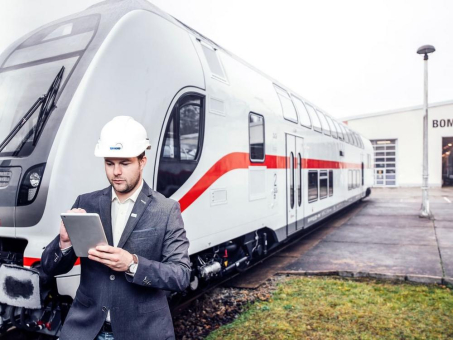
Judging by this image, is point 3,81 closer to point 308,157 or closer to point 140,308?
point 140,308

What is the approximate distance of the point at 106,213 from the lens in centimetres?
204

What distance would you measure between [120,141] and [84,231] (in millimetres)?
457

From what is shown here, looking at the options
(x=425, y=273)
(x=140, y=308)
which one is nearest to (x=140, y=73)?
(x=140, y=308)

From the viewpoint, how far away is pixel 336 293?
17.6ft

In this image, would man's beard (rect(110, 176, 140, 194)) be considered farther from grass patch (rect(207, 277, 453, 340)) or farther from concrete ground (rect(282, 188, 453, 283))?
concrete ground (rect(282, 188, 453, 283))

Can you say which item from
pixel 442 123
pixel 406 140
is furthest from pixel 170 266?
pixel 442 123

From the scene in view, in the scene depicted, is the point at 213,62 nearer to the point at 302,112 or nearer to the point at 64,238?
the point at 64,238

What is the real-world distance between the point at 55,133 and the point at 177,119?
51.1 inches

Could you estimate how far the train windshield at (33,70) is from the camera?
11.9ft

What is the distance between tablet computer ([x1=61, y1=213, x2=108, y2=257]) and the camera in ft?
5.79

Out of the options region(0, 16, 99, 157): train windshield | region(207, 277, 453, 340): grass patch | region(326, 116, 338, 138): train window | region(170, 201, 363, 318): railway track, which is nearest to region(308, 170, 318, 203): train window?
region(170, 201, 363, 318): railway track

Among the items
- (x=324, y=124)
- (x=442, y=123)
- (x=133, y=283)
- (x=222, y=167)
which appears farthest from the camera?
(x=442, y=123)

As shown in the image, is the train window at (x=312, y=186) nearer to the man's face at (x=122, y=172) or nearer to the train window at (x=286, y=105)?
the train window at (x=286, y=105)

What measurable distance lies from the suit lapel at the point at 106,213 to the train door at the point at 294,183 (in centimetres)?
555
